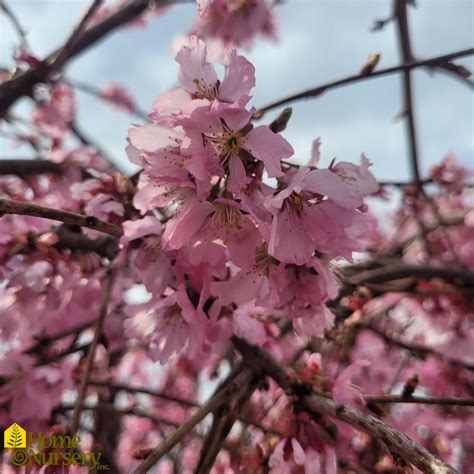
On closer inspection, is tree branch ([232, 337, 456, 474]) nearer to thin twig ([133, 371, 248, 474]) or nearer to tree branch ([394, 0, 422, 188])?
thin twig ([133, 371, 248, 474])

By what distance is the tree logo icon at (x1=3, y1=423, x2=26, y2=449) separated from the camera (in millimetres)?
1604

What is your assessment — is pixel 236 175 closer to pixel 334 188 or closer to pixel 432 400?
pixel 334 188

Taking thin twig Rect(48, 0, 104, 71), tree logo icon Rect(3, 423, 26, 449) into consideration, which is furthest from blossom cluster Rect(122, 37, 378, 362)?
thin twig Rect(48, 0, 104, 71)

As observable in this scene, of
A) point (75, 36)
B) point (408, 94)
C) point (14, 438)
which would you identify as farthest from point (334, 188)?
point (408, 94)

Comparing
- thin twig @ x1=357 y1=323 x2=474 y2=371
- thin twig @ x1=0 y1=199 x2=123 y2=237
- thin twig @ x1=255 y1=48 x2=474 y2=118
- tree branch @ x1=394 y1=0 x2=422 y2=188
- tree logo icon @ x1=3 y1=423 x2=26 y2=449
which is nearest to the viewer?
thin twig @ x1=0 y1=199 x2=123 y2=237

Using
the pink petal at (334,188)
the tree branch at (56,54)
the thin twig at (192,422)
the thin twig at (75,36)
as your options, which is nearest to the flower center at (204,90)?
the pink petal at (334,188)

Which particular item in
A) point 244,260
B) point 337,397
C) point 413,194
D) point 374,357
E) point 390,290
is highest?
point 413,194

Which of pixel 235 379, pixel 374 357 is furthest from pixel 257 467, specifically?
pixel 374 357

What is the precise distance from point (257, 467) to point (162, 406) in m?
3.96

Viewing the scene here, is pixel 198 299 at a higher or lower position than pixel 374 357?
lower

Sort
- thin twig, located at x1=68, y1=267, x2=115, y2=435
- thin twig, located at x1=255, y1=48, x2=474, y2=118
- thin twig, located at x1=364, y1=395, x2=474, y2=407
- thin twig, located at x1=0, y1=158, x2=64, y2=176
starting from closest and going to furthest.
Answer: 1. thin twig, located at x1=364, y1=395, x2=474, y2=407
2. thin twig, located at x1=68, y1=267, x2=115, y2=435
3. thin twig, located at x1=255, y1=48, x2=474, y2=118
4. thin twig, located at x1=0, y1=158, x2=64, y2=176

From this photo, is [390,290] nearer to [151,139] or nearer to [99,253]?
[99,253]

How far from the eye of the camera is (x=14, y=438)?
5.33 feet

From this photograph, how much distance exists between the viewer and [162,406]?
5352 mm
